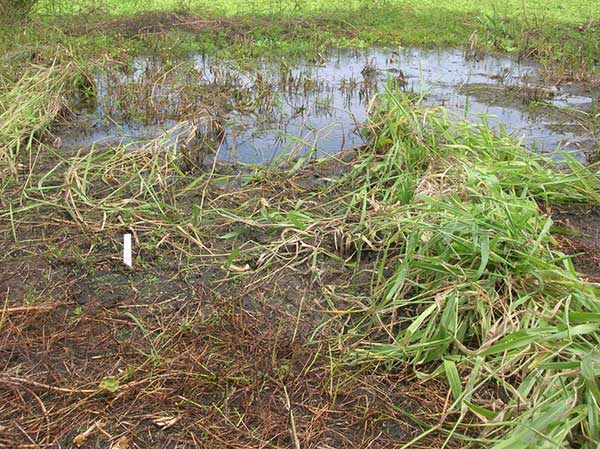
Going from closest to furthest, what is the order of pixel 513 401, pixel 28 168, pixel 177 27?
1. pixel 513 401
2. pixel 28 168
3. pixel 177 27

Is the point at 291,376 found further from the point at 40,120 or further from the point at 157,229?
the point at 40,120

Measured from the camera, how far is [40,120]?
4.04 metres

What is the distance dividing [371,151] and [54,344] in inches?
85.1

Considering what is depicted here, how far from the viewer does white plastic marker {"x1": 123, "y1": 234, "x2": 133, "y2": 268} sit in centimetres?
273

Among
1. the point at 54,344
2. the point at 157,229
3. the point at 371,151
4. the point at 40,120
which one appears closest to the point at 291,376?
the point at 54,344

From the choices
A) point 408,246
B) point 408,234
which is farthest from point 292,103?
point 408,246

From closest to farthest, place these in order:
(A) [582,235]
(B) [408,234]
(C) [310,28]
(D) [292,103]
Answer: (B) [408,234] < (A) [582,235] < (D) [292,103] < (C) [310,28]

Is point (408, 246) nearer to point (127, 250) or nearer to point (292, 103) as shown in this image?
point (127, 250)

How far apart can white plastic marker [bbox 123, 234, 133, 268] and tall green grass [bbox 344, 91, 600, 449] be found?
39.0 inches

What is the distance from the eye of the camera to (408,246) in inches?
98.5

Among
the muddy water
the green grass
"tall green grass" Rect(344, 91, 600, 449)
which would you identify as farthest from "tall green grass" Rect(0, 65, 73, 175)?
"tall green grass" Rect(344, 91, 600, 449)

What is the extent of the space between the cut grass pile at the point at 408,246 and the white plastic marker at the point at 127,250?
0.16 ft

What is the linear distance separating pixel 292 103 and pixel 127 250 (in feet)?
8.13

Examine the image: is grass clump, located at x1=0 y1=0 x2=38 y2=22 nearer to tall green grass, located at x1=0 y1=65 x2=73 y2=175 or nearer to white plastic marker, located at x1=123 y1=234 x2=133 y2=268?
tall green grass, located at x1=0 y1=65 x2=73 y2=175
